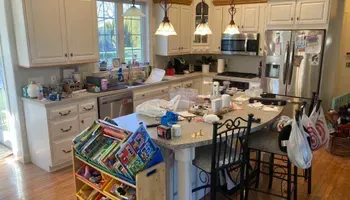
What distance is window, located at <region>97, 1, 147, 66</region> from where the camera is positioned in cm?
431

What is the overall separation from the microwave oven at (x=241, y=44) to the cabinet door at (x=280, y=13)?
38cm

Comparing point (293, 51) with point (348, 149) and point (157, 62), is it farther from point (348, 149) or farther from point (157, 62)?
point (157, 62)

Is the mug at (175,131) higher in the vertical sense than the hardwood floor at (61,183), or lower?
higher

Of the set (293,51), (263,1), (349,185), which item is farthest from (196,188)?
(263,1)

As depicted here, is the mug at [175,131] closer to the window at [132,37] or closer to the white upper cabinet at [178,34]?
the window at [132,37]

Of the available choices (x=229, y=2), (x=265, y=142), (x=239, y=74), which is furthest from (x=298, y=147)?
(x=229, y=2)

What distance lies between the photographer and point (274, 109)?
2.85 meters

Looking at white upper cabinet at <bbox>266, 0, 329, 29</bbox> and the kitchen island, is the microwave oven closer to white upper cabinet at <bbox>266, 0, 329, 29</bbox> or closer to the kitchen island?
white upper cabinet at <bbox>266, 0, 329, 29</bbox>

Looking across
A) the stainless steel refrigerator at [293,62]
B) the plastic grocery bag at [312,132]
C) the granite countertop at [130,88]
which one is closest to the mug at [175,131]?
the plastic grocery bag at [312,132]

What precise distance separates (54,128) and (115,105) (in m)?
0.87

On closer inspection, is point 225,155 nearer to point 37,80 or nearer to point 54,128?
point 54,128

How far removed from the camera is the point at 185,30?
5.22m

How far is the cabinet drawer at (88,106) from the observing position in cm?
349

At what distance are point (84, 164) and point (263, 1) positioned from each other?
12.8ft
